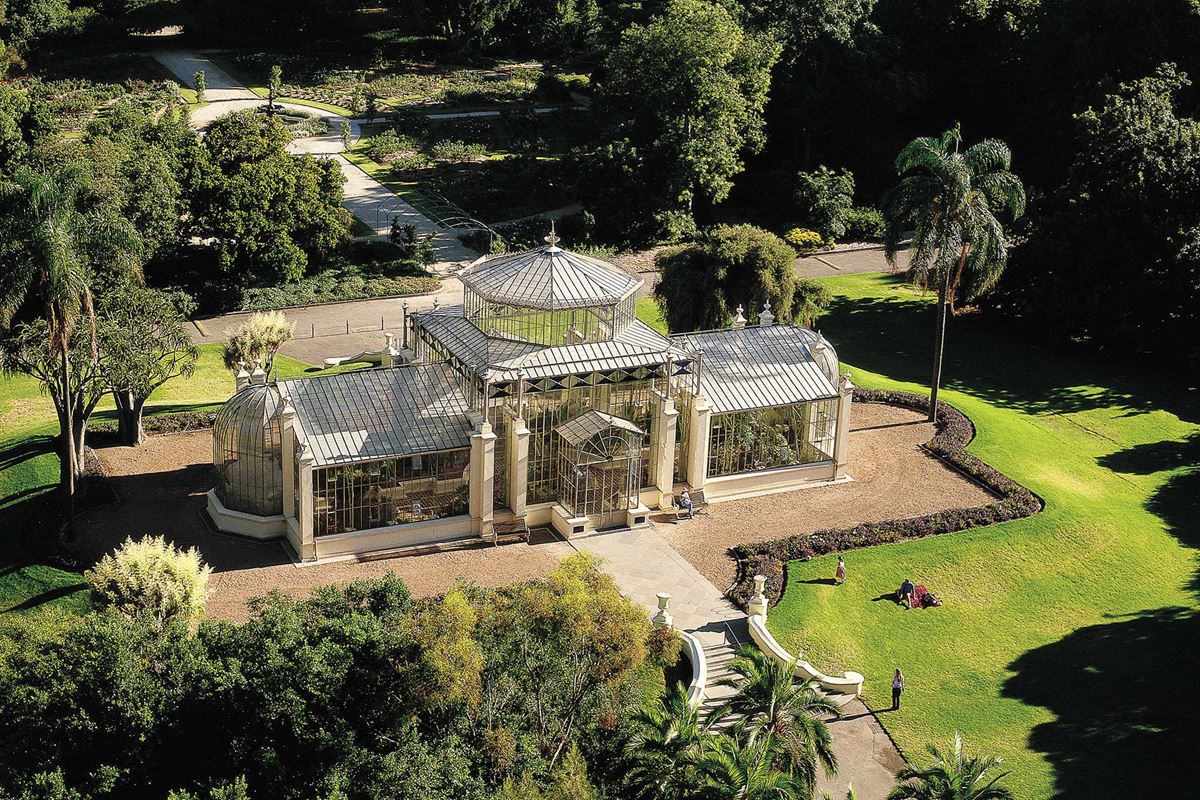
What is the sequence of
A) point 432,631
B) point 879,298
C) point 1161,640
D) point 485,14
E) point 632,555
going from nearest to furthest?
point 432,631, point 1161,640, point 632,555, point 879,298, point 485,14

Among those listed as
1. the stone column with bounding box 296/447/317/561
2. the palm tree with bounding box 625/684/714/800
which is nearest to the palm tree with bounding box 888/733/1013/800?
the palm tree with bounding box 625/684/714/800

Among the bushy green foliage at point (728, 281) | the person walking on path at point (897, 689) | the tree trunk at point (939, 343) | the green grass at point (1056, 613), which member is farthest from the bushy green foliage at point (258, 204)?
the person walking on path at point (897, 689)

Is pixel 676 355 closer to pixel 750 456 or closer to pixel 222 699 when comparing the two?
pixel 750 456

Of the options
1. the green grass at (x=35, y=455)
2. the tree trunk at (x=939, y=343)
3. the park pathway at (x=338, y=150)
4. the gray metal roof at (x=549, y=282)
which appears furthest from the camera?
the park pathway at (x=338, y=150)

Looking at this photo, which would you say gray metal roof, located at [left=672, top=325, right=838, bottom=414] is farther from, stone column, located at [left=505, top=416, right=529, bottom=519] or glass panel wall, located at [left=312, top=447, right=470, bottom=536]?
glass panel wall, located at [left=312, top=447, right=470, bottom=536]

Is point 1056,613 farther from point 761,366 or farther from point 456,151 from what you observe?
point 456,151

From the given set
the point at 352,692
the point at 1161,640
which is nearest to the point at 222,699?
the point at 352,692

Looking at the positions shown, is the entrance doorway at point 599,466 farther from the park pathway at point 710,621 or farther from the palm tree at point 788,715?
the palm tree at point 788,715
